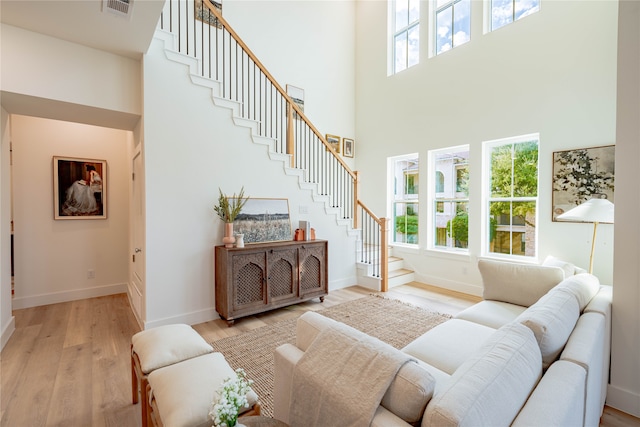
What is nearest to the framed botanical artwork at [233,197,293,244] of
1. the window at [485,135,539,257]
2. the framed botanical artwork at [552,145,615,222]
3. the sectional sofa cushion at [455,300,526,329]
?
the sectional sofa cushion at [455,300,526,329]

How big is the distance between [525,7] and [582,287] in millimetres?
4323

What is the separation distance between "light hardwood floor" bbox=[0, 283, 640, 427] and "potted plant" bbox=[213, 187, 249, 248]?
1.01 meters

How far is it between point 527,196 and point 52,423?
556 cm

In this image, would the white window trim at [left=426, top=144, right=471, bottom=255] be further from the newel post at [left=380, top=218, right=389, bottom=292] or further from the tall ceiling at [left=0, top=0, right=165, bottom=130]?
the tall ceiling at [left=0, top=0, right=165, bottom=130]

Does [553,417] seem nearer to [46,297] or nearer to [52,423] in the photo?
[52,423]

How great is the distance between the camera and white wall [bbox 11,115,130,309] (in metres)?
3.94

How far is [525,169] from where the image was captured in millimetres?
4332

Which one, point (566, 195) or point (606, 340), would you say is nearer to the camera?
point (606, 340)

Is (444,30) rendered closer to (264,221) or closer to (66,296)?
(264,221)

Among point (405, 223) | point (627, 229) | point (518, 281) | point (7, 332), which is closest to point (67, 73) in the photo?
point (7, 332)

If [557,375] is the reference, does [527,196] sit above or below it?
above

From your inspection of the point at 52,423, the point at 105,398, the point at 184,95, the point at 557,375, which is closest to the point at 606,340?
the point at 557,375

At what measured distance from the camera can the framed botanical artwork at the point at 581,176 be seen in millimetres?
3494

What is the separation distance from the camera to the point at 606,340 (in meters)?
1.98
